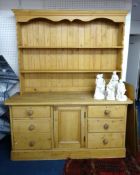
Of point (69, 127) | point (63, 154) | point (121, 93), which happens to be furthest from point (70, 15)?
point (63, 154)

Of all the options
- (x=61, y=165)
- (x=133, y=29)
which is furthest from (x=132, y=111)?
(x=133, y=29)

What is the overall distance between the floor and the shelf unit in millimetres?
910

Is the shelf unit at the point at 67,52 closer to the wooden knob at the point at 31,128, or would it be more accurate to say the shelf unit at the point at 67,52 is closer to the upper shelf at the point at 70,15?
the upper shelf at the point at 70,15

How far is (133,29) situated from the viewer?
4.82 meters

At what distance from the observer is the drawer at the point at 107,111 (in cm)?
224

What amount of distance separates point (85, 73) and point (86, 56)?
0.24 metres

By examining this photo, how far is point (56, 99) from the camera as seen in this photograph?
90.0 inches

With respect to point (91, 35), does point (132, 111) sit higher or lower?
lower

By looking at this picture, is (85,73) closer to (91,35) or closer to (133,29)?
(91,35)

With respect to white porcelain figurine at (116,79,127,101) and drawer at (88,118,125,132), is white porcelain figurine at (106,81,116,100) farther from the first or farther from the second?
drawer at (88,118,125,132)

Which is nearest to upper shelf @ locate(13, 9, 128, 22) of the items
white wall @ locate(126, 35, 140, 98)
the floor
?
the floor

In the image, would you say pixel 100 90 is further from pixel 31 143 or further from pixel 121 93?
pixel 31 143

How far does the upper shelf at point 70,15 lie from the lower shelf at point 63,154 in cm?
165

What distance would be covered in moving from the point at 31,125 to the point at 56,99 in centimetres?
44
